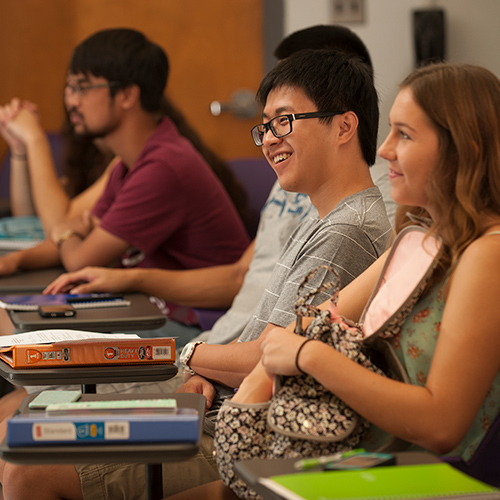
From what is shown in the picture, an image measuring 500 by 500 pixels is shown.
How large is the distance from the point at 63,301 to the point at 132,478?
611 mm

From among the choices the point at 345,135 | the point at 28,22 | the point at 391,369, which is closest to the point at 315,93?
the point at 345,135

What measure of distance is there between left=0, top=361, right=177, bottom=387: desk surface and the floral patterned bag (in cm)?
20

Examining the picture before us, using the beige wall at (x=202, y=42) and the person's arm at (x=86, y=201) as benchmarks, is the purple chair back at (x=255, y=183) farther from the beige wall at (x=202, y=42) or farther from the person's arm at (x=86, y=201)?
the beige wall at (x=202, y=42)

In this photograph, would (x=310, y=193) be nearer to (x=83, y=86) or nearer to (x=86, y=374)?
(x=86, y=374)

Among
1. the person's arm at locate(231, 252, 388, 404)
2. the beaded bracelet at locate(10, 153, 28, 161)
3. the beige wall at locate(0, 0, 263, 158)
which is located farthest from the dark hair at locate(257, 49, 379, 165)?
the beige wall at locate(0, 0, 263, 158)

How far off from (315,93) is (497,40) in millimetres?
2282

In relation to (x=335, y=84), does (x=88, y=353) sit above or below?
below

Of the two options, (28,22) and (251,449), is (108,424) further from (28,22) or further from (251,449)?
(28,22)

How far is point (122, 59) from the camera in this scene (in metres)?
2.31

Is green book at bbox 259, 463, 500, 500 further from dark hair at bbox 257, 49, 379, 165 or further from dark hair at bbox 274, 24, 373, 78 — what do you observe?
dark hair at bbox 274, 24, 373, 78

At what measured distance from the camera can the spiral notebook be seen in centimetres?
165

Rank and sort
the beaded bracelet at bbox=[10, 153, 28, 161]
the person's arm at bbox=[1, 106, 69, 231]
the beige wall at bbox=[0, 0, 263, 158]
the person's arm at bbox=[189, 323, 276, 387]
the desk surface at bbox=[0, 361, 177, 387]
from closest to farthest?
the desk surface at bbox=[0, 361, 177, 387]
the person's arm at bbox=[189, 323, 276, 387]
the person's arm at bbox=[1, 106, 69, 231]
the beaded bracelet at bbox=[10, 153, 28, 161]
the beige wall at bbox=[0, 0, 263, 158]

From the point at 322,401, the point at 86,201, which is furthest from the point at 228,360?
the point at 86,201

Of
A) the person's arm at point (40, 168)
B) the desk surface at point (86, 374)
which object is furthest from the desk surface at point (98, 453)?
the person's arm at point (40, 168)
